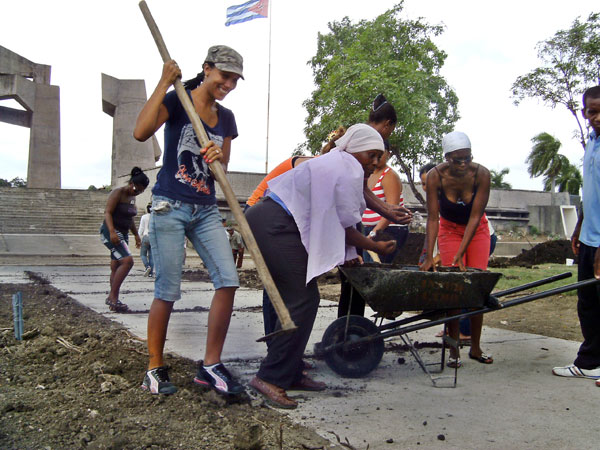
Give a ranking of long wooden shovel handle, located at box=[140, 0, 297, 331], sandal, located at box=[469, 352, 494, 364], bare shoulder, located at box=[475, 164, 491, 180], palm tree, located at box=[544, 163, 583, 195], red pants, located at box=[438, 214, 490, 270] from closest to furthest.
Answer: long wooden shovel handle, located at box=[140, 0, 297, 331] → sandal, located at box=[469, 352, 494, 364] → bare shoulder, located at box=[475, 164, 491, 180] → red pants, located at box=[438, 214, 490, 270] → palm tree, located at box=[544, 163, 583, 195]

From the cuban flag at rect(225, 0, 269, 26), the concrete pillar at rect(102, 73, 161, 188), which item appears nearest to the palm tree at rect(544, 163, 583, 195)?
the concrete pillar at rect(102, 73, 161, 188)

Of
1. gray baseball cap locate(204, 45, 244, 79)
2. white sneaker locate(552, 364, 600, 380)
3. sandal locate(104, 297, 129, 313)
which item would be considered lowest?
sandal locate(104, 297, 129, 313)

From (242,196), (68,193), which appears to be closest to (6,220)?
(68,193)

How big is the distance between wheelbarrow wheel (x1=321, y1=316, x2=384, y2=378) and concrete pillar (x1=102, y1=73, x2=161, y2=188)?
33.7m

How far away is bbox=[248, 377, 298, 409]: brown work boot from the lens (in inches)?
A: 116

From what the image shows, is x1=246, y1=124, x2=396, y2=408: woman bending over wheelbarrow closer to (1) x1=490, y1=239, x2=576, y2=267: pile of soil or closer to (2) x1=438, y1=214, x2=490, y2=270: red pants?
(2) x1=438, y1=214, x2=490, y2=270: red pants

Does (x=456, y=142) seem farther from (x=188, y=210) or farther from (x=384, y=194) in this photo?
(x=188, y=210)

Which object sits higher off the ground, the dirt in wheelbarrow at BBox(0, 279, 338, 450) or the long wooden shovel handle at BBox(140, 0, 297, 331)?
the long wooden shovel handle at BBox(140, 0, 297, 331)

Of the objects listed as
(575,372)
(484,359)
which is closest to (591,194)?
(575,372)

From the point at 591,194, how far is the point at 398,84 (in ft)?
55.4

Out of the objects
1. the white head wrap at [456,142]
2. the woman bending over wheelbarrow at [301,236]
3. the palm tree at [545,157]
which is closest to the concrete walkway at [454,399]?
the woman bending over wheelbarrow at [301,236]

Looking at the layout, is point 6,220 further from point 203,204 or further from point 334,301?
point 203,204

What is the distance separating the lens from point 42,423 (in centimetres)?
245

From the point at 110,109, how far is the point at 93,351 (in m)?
36.1
